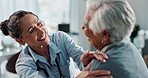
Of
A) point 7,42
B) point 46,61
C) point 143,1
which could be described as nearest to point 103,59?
point 46,61

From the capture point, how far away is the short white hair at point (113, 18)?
102 cm

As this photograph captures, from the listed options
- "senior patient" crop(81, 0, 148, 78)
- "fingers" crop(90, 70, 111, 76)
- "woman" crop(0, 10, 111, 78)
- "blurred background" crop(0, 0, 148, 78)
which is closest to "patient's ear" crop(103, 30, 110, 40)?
"senior patient" crop(81, 0, 148, 78)

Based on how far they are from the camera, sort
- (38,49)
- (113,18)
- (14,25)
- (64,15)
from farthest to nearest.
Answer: (64,15), (38,49), (14,25), (113,18)

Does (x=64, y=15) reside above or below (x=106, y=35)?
below

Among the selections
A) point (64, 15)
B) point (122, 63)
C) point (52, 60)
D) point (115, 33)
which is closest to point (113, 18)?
point (115, 33)

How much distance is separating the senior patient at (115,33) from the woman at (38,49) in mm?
433

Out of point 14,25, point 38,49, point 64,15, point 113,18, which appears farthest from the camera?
point 64,15

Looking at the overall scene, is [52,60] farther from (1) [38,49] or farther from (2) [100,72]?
(2) [100,72]

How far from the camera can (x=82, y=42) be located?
3.74 meters

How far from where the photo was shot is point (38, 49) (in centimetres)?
150

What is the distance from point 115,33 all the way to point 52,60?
22.7 inches

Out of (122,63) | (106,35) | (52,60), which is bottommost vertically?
(52,60)

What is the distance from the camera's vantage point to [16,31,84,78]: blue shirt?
1417 mm

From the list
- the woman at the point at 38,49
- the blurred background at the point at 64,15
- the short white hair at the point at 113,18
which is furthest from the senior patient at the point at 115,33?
the blurred background at the point at 64,15
